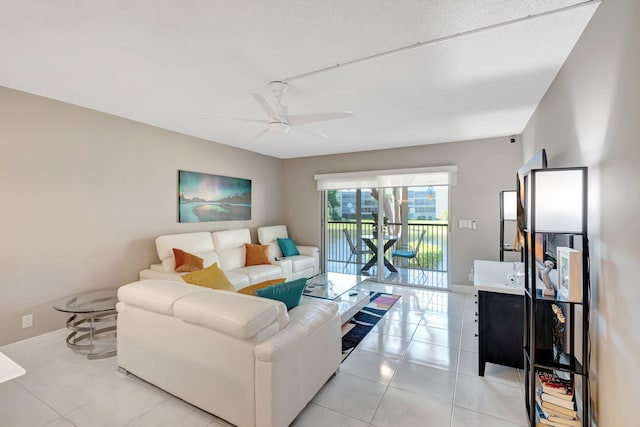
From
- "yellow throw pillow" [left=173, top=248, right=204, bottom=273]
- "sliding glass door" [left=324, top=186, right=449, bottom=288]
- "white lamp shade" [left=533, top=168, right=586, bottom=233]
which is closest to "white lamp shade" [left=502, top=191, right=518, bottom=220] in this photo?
"sliding glass door" [left=324, top=186, right=449, bottom=288]

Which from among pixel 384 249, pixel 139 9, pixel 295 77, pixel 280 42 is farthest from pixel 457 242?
pixel 139 9

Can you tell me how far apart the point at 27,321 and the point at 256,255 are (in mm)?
2641

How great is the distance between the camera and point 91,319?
105 inches

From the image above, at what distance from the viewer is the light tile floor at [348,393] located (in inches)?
74.4

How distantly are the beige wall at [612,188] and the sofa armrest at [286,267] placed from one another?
3.75 m

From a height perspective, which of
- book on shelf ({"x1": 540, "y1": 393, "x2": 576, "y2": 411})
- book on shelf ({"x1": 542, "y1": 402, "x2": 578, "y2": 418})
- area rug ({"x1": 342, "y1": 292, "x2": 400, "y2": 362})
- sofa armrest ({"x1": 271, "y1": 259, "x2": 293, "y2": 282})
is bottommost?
area rug ({"x1": 342, "y1": 292, "x2": 400, "y2": 362})

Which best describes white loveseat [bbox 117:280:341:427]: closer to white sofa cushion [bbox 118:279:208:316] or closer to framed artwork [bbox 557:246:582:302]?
white sofa cushion [bbox 118:279:208:316]

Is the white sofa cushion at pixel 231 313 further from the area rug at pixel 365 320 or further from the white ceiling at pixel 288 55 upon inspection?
the white ceiling at pixel 288 55

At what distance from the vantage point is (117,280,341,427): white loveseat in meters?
1.62

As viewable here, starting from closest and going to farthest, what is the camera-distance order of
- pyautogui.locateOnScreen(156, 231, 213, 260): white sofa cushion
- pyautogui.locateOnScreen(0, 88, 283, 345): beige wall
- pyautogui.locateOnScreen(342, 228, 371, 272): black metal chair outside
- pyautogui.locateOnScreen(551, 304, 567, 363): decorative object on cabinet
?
pyautogui.locateOnScreen(551, 304, 567, 363): decorative object on cabinet < pyautogui.locateOnScreen(0, 88, 283, 345): beige wall < pyautogui.locateOnScreen(156, 231, 213, 260): white sofa cushion < pyautogui.locateOnScreen(342, 228, 371, 272): black metal chair outside

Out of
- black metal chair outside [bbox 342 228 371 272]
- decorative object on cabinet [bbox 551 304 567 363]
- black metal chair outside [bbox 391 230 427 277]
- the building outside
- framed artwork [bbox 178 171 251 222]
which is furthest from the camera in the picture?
black metal chair outside [bbox 342 228 371 272]

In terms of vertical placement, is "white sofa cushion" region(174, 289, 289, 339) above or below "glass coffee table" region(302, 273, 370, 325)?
above

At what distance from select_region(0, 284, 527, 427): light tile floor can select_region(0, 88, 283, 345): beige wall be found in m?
0.57

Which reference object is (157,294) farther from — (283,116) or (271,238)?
(271,238)
